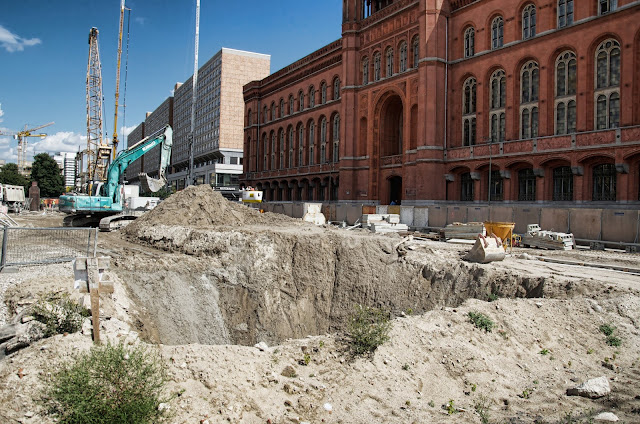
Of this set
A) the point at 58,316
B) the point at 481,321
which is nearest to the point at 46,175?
the point at 58,316

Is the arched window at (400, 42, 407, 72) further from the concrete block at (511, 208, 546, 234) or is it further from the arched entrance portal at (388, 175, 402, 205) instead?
the concrete block at (511, 208, 546, 234)

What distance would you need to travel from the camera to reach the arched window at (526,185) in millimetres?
29328

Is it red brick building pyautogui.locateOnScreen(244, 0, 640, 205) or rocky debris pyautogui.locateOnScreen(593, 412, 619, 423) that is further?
red brick building pyautogui.locateOnScreen(244, 0, 640, 205)

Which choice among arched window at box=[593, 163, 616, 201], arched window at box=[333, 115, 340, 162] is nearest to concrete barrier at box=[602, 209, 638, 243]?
arched window at box=[593, 163, 616, 201]

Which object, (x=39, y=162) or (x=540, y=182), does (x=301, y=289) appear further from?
(x=39, y=162)

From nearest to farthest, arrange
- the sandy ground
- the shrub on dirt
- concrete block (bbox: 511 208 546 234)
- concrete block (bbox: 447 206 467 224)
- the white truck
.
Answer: the sandy ground → the shrub on dirt → concrete block (bbox: 511 208 546 234) → concrete block (bbox: 447 206 467 224) → the white truck

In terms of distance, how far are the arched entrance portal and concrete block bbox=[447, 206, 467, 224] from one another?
1211cm

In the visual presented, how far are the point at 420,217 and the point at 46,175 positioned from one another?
264 ft

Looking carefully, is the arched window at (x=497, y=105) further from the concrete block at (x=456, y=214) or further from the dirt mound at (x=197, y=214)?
the dirt mound at (x=197, y=214)

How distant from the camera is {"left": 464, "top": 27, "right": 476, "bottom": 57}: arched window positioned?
33.0 m

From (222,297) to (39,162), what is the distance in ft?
285

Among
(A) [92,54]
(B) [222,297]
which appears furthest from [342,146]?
(A) [92,54]

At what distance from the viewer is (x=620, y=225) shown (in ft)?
66.5

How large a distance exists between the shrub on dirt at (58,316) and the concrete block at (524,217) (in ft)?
72.5
